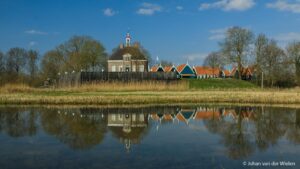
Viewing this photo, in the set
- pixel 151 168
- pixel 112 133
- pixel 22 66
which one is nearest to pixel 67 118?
pixel 112 133

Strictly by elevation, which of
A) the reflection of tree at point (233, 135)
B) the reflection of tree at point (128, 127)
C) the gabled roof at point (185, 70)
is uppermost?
the gabled roof at point (185, 70)

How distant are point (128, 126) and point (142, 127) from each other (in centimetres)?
54

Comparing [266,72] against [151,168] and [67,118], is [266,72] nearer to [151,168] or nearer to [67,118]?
[67,118]

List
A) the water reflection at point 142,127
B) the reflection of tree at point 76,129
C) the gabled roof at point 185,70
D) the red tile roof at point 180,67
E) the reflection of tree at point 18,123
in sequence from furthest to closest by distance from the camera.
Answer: the red tile roof at point 180,67
the gabled roof at point 185,70
the reflection of tree at point 18,123
the reflection of tree at point 76,129
the water reflection at point 142,127

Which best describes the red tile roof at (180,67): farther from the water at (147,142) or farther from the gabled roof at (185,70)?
the water at (147,142)

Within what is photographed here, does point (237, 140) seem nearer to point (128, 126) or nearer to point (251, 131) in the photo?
point (251, 131)

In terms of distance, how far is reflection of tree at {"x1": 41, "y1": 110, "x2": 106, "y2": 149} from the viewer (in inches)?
364

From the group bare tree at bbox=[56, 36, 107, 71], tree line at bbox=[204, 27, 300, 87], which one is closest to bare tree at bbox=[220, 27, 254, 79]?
tree line at bbox=[204, 27, 300, 87]

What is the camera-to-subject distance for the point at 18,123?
1259 centimetres

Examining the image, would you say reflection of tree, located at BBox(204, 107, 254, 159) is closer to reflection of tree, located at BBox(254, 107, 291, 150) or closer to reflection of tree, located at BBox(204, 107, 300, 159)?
reflection of tree, located at BBox(204, 107, 300, 159)

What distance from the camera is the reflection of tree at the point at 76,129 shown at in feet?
30.3

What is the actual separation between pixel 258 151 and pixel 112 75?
97.4 feet

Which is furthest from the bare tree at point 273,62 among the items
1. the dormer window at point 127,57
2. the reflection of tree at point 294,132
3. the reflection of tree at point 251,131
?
the reflection of tree at point 294,132

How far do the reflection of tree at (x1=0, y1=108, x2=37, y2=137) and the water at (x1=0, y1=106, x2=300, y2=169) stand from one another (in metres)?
0.02
